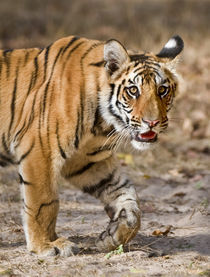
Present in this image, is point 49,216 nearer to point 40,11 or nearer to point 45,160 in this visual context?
point 45,160

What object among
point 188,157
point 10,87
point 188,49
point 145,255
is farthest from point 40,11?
point 145,255

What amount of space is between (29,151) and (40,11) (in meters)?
8.41

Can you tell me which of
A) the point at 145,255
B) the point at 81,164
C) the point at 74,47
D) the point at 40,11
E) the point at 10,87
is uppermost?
the point at 40,11

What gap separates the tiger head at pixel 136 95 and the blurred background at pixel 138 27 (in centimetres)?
423

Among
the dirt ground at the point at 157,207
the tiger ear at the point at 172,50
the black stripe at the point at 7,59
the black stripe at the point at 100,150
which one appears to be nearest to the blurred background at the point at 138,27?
the dirt ground at the point at 157,207

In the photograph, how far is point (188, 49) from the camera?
10.1 metres

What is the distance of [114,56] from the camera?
3898 mm

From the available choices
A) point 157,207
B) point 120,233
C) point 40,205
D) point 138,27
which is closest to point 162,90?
point 120,233

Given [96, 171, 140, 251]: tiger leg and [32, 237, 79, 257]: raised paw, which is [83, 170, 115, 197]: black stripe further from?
[32, 237, 79, 257]: raised paw

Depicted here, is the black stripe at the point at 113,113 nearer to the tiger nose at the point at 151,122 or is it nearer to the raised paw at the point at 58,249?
the tiger nose at the point at 151,122

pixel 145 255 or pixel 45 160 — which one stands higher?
pixel 45 160

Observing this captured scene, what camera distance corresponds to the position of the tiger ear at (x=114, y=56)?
386cm

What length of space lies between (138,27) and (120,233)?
25.1 feet

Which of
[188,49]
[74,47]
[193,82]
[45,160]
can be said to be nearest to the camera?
[45,160]
